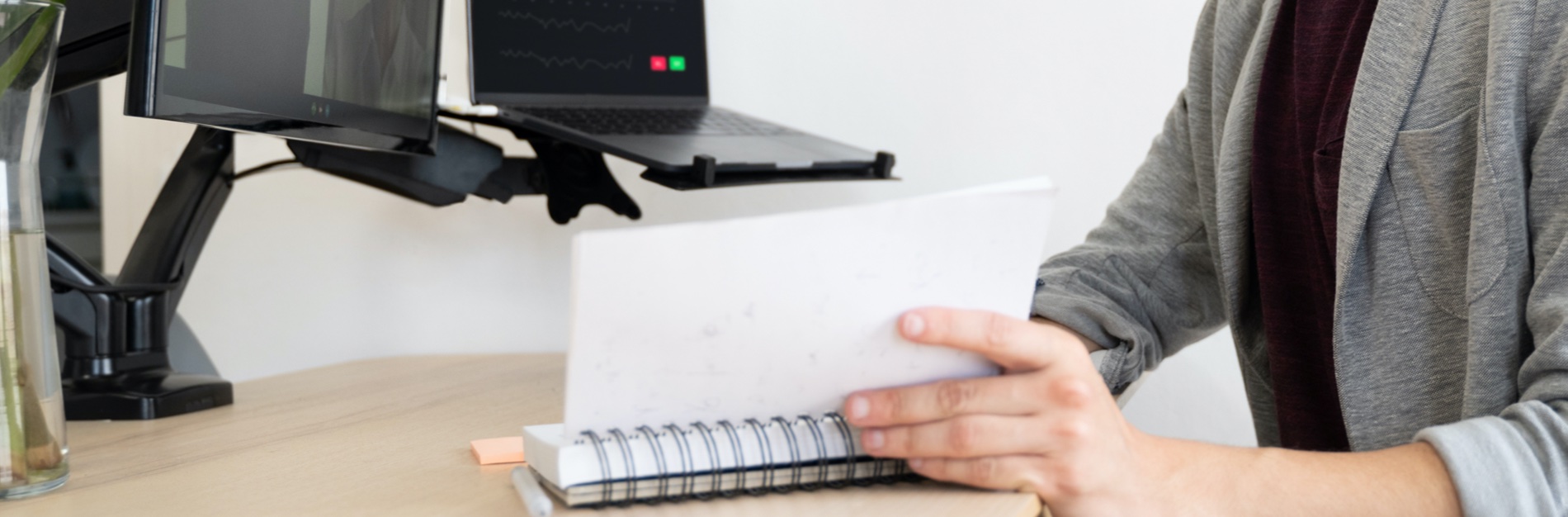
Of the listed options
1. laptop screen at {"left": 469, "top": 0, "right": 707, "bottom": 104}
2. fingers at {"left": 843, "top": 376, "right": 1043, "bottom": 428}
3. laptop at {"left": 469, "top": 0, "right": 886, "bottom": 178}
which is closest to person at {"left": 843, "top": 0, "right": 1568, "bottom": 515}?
fingers at {"left": 843, "top": 376, "right": 1043, "bottom": 428}

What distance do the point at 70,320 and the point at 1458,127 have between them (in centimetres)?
95

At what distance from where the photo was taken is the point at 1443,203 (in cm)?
71

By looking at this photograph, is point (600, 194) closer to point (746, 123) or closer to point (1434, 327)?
point (746, 123)

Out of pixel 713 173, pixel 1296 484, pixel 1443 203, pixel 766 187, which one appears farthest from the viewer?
pixel 766 187

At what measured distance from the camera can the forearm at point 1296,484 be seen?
0.54m

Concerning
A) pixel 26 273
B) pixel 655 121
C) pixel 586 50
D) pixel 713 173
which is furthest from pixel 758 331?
pixel 586 50

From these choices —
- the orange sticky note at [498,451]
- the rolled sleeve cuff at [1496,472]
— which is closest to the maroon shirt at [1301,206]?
the rolled sleeve cuff at [1496,472]

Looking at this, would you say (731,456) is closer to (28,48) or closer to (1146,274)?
(28,48)

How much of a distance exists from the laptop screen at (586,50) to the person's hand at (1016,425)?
756 mm

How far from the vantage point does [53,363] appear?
0.54 metres

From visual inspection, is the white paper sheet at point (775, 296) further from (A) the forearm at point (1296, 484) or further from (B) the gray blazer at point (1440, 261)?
(B) the gray blazer at point (1440, 261)

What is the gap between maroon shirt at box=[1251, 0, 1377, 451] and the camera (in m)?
0.83

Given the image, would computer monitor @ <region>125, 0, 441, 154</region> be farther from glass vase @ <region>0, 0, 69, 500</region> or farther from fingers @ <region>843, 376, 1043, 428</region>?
fingers @ <region>843, 376, 1043, 428</region>

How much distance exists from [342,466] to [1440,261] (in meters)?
0.68
